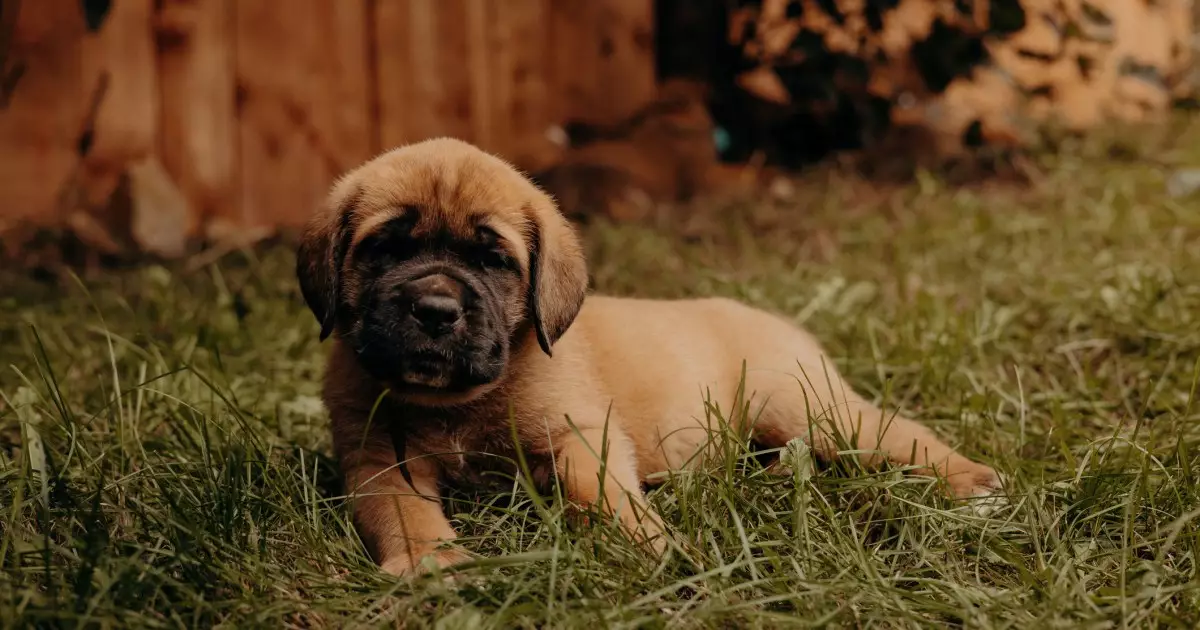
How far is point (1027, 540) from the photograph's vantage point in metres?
2.51

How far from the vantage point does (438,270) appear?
2781 millimetres

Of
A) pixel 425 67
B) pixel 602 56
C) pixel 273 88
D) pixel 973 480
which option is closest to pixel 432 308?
pixel 973 480

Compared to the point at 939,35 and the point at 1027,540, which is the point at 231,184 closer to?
the point at 939,35

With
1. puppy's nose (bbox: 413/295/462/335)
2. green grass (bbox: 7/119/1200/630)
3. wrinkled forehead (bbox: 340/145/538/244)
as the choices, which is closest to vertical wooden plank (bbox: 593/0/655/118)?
green grass (bbox: 7/119/1200/630)

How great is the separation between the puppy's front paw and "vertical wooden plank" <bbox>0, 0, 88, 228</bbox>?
203 inches

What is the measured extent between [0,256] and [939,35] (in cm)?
609

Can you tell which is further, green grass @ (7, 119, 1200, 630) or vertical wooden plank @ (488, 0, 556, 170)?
vertical wooden plank @ (488, 0, 556, 170)

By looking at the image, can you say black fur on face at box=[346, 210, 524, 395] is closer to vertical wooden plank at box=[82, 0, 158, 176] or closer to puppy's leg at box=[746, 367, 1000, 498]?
puppy's leg at box=[746, 367, 1000, 498]

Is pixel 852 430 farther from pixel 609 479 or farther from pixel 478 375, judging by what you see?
pixel 478 375

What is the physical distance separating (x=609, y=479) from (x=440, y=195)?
2.96 feet

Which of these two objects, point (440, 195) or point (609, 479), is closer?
point (609, 479)

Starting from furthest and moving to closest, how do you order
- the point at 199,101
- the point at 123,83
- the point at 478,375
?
the point at 199,101
the point at 123,83
the point at 478,375

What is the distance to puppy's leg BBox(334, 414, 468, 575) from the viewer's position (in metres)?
2.42

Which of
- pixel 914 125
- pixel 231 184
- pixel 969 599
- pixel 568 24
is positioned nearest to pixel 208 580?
pixel 969 599
